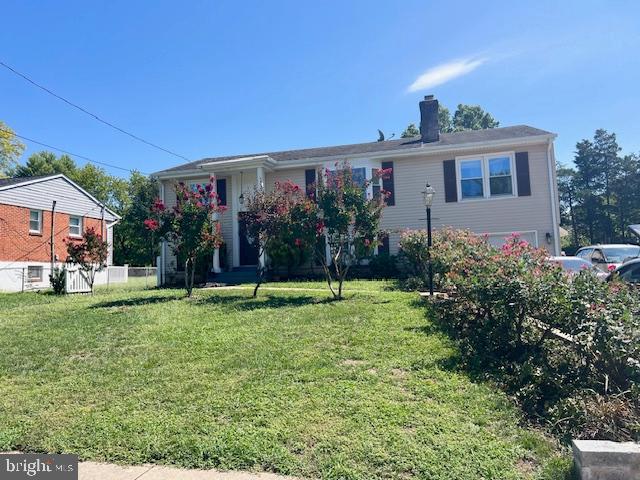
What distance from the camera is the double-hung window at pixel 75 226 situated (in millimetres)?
23328

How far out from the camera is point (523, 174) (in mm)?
14617

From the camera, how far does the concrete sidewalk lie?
303 centimetres

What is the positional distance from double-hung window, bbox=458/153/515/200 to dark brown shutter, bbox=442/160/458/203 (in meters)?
0.21

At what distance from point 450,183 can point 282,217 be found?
8070 millimetres

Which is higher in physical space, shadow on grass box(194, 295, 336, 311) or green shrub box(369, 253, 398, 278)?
green shrub box(369, 253, 398, 278)

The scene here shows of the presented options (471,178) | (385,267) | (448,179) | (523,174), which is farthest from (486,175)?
(385,267)

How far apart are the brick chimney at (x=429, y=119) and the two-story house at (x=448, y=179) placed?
0.13 feet

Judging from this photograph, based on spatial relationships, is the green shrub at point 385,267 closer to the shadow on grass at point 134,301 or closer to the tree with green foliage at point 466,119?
the shadow on grass at point 134,301

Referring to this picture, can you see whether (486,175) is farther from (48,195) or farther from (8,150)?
(8,150)

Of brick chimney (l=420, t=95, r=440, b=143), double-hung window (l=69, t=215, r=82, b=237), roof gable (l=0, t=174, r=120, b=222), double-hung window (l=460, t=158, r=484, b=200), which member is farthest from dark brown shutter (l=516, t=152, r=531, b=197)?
double-hung window (l=69, t=215, r=82, b=237)

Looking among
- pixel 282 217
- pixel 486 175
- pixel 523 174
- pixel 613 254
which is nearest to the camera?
pixel 282 217

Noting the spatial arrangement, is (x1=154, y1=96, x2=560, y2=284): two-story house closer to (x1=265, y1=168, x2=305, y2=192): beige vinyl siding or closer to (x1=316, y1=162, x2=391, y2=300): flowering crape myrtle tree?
(x1=265, y1=168, x2=305, y2=192): beige vinyl siding

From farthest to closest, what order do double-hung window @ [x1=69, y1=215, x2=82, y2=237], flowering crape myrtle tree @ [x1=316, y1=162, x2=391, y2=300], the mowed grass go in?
double-hung window @ [x1=69, y1=215, x2=82, y2=237] → flowering crape myrtle tree @ [x1=316, y1=162, x2=391, y2=300] → the mowed grass

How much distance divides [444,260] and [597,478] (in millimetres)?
6709
